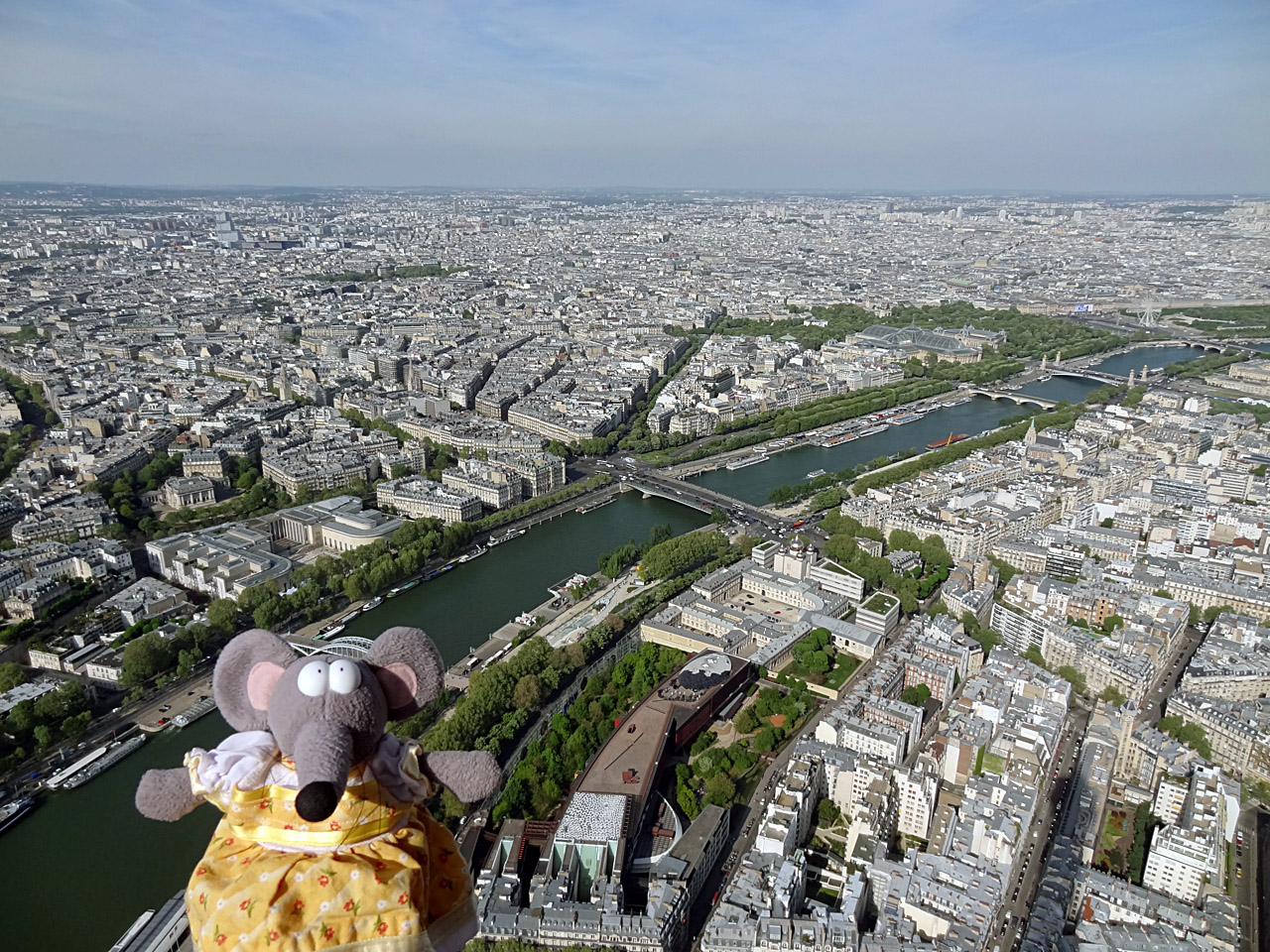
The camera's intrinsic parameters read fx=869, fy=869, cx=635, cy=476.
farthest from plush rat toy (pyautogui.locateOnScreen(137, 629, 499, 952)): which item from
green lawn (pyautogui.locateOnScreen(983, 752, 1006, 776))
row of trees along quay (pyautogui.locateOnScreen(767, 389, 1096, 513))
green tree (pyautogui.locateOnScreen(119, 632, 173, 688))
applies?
row of trees along quay (pyautogui.locateOnScreen(767, 389, 1096, 513))

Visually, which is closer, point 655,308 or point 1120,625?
point 1120,625

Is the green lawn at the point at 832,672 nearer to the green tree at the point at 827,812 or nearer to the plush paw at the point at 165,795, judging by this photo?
the green tree at the point at 827,812

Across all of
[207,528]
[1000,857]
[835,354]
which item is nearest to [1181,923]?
[1000,857]

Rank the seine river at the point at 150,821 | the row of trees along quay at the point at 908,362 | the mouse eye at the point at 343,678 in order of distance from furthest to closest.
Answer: the row of trees along quay at the point at 908,362 < the seine river at the point at 150,821 < the mouse eye at the point at 343,678

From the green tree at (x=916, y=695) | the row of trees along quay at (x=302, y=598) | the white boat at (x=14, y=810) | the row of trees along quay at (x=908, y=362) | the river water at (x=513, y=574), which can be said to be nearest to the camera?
the white boat at (x=14, y=810)

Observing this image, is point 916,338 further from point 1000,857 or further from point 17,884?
point 17,884

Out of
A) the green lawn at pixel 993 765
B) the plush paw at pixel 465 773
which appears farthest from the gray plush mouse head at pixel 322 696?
the green lawn at pixel 993 765
